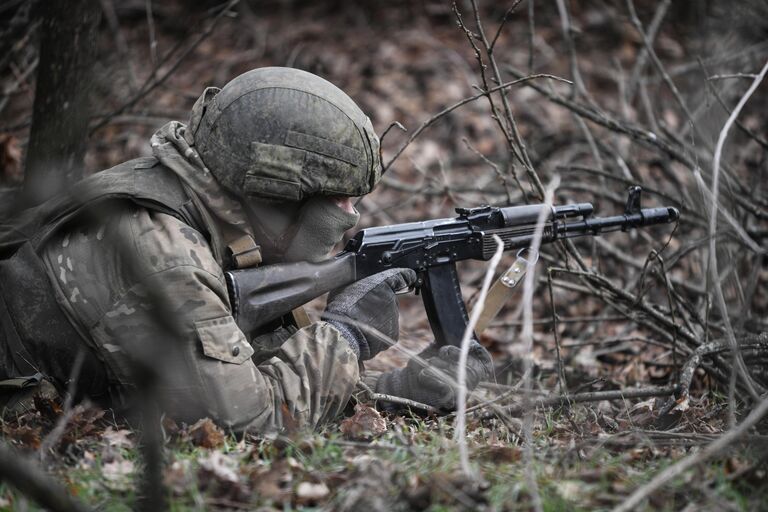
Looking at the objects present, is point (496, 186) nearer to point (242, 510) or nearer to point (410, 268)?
point (410, 268)

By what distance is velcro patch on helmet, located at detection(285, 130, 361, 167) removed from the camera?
310 cm

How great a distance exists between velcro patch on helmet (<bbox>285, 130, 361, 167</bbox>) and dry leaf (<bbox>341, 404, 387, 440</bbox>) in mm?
1116

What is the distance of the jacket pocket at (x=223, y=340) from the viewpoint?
289 cm

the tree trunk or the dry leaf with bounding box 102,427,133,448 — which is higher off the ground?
the tree trunk

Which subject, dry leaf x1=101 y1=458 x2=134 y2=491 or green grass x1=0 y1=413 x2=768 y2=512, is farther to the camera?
dry leaf x1=101 y1=458 x2=134 y2=491

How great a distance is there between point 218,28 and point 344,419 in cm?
721

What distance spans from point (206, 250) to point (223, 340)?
1.20 feet

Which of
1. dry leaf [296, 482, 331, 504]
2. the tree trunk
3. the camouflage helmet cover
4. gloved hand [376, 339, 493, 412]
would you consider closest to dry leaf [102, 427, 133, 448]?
dry leaf [296, 482, 331, 504]

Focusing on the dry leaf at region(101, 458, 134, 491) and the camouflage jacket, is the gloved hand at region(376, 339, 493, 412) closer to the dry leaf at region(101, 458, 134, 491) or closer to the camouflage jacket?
the camouflage jacket

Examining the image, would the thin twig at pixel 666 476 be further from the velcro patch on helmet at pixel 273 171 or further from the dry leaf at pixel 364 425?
the velcro patch on helmet at pixel 273 171

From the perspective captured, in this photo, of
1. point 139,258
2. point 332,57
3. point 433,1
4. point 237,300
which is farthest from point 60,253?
point 433,1

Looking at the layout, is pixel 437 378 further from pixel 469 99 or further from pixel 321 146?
pixel 469 99

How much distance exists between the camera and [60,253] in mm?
3043

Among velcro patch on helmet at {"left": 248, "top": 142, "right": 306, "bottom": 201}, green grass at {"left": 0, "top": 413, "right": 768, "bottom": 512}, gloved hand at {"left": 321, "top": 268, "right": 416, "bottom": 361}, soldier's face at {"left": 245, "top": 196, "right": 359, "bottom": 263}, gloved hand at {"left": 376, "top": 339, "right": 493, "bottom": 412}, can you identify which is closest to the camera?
green grass at {"left": 0, "top": 413, "right": 768, "bottom": 512}
